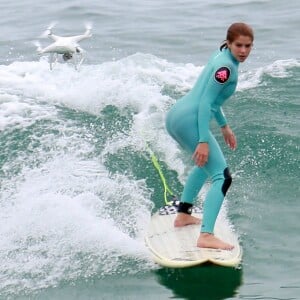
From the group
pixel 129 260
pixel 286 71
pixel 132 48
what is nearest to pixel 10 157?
pixel 129 260

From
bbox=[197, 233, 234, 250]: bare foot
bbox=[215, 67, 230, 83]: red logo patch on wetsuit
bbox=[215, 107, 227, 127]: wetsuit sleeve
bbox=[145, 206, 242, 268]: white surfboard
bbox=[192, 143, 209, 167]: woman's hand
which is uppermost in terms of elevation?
bbox=[215, 67, 230, 83]: red logo patch on wetsuit

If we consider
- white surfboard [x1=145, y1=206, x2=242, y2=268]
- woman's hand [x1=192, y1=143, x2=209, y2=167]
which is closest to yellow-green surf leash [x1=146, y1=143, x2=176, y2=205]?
white surfboard [x1=145, y1=206, x2=242, y2=268]

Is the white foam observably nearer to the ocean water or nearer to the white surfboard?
the ocean water

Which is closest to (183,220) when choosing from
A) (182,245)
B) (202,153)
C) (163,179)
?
(182,245)

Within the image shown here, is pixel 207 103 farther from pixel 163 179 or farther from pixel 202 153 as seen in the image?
pixel 163 179

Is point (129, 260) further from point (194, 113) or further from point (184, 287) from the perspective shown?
point (194, 113)

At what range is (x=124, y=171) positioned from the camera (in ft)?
29.3

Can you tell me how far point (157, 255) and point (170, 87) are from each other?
527 cm

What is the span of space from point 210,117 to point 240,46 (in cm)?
65

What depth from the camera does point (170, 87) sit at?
11.8 meters

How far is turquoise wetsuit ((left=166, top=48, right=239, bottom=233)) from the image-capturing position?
6.65 meters

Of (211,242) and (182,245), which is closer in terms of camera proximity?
(211,242)

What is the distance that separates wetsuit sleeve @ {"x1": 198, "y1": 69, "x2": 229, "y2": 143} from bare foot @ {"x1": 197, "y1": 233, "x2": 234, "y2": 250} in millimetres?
801

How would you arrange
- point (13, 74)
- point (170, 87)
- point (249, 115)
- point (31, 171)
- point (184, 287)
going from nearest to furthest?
point (184, 287) < point (31, 171) < point (249, 115) < point (170, 87) < point (13, 74)
